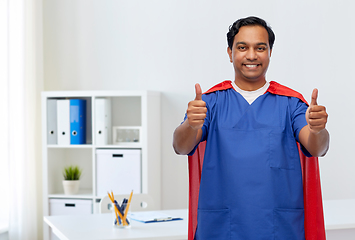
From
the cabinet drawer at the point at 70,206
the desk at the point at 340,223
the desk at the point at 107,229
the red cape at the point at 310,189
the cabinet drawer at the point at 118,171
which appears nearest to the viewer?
the red cape at the point at 310,189

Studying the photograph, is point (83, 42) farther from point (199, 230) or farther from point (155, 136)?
point (199, 230)

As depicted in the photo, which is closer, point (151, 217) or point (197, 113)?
point (197, 113)

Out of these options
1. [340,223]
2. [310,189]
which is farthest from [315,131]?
[340,223]

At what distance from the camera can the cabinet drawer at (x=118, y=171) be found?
11.6 feet

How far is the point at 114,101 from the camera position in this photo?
3.97m

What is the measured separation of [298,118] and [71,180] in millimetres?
2661

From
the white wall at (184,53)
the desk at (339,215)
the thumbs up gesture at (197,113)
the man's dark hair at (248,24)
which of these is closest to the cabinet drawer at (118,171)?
the white wall at (184,53)

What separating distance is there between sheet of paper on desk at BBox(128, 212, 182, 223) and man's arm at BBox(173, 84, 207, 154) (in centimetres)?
108

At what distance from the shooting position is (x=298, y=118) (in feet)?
4.78

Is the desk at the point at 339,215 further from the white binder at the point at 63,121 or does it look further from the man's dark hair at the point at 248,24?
the white binder at the point at 63,121

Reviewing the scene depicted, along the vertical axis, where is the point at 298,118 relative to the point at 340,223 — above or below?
above

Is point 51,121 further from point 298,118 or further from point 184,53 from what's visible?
point 298,118

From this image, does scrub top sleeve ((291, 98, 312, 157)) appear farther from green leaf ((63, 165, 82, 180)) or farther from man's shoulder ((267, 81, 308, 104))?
green leaf ((63, 165, 82, 180))

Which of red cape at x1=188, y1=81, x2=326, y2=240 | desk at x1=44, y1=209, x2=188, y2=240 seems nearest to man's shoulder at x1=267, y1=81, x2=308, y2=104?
red cape at x1=188, y1=81, x2=326, y2=240
